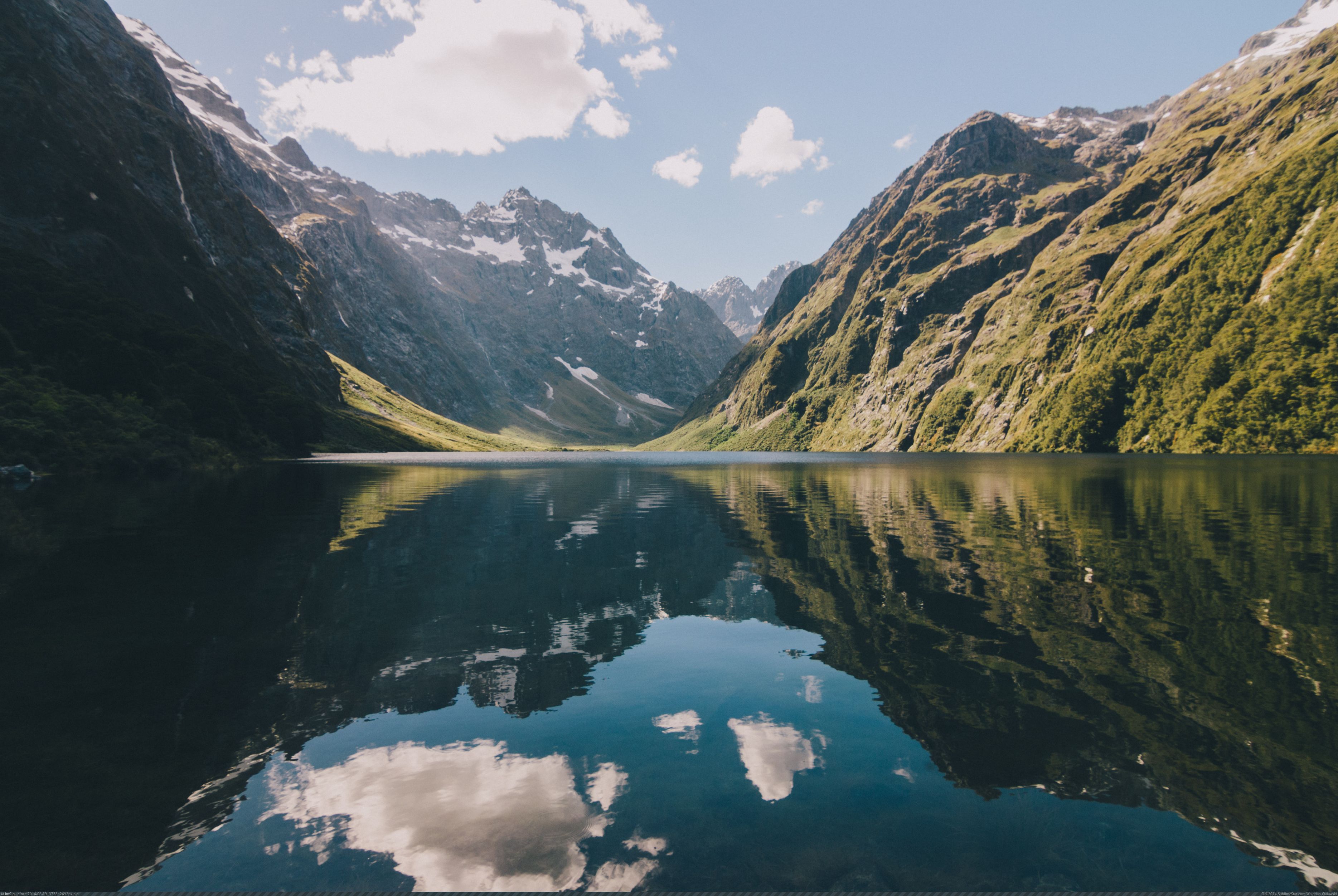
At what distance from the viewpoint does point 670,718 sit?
1422 centimetres

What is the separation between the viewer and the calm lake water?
893 cm

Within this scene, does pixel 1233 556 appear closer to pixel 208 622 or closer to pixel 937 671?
pixel 937 671

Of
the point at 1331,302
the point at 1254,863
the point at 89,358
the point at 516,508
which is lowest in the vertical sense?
the point at 516,508

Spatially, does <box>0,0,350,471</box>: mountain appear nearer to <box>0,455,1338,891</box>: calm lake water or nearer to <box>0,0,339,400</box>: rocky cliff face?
<box>0,0,339,400</box>: rocky cliff face

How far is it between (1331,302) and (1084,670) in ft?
726

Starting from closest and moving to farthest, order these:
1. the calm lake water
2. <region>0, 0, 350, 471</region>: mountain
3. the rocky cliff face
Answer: the calm lake water → <region>0, 0, 350, 471</region>: mountain → the rocky cliff face

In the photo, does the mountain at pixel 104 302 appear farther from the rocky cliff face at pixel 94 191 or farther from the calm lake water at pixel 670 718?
the calm lake water at pixel 670 718

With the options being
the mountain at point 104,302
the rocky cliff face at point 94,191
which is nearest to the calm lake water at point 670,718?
the mountain at point 104,302

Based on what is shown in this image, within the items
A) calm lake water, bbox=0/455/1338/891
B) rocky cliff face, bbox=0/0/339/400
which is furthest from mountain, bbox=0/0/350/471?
calm lake water, bbox=0/455/1338/891

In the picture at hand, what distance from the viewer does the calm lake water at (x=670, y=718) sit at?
29.3ft

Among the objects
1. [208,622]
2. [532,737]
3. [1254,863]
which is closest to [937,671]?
[1254,863]

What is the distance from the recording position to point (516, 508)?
190 ft

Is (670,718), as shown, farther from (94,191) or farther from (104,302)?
(94,191)

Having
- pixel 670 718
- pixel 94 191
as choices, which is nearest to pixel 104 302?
pixel 94 191
